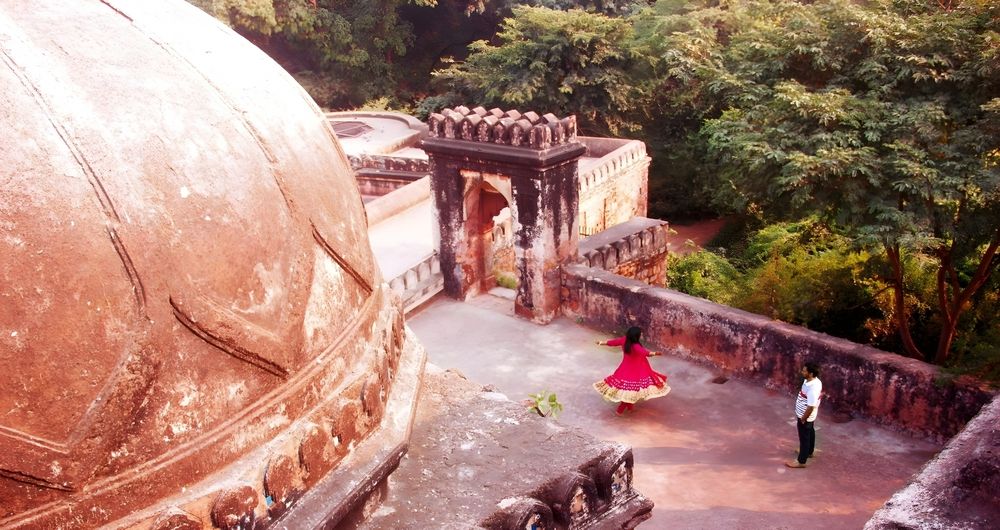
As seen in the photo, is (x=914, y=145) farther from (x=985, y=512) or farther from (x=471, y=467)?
(x=471, y=467)

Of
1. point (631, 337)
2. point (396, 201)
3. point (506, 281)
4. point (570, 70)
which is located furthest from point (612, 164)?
point (631, 337)

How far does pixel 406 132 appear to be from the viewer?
21.9 metres

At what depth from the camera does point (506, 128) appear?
936 centimetres

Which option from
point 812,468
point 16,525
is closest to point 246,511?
point 16,525

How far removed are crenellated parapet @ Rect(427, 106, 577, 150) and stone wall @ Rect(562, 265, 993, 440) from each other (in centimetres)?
161

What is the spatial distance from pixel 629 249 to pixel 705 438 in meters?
4.30

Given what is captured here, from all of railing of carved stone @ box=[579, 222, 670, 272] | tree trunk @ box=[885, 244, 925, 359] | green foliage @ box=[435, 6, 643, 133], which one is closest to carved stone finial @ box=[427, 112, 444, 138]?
railing of carved stone @ box=[579, 222, 670, 272]

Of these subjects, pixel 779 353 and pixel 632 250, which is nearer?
pixel 779 353

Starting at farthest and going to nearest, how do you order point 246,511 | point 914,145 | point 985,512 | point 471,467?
point 914,145
point 471,467
point 985,512
point 246,511

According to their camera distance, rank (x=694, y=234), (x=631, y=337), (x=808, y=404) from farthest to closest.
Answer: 1. (x=694, y=234)
2. (x=631, y=337)
3. (x=808, y=404)

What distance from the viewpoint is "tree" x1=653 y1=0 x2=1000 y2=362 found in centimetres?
754

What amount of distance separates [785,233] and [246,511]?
14.3 metres

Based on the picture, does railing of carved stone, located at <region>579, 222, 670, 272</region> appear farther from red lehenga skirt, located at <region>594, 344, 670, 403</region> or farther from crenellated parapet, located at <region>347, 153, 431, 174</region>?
crenellated parapet, located at <region>347, 153, 431, 174</region>

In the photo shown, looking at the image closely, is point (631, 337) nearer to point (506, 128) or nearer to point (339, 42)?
point (506, 128)
